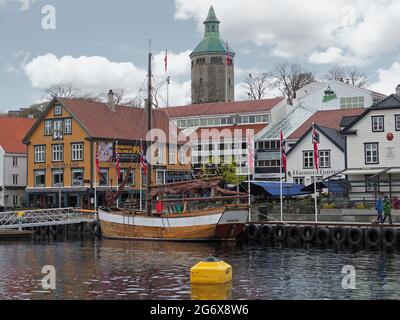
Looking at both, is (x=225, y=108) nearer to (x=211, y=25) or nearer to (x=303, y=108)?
(x=303, y=108)

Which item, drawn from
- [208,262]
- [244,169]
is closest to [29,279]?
[208,262]

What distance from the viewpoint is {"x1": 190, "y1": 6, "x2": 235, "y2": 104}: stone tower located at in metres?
155

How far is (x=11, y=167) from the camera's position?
84.2 m

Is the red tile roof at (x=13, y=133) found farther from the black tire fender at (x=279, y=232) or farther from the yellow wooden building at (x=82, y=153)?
the black tire fender at (x=279, y=232)

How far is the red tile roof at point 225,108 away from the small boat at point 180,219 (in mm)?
34453

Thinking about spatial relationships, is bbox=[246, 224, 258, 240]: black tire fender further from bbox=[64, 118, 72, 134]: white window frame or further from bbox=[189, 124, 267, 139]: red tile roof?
bbox=[189, 124, 267, 139]: red tile roof

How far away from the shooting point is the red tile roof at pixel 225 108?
91750 mm

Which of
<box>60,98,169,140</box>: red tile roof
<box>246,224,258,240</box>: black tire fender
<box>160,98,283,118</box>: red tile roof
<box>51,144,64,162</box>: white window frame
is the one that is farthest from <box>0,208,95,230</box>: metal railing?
<box>160,98,283,118</box>: red tile roof

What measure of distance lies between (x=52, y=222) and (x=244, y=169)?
30708mm

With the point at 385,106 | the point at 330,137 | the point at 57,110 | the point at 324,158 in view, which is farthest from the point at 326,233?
the point at 57,110

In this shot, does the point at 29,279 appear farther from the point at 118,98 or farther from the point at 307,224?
the point at 118,98

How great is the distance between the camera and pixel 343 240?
150 ft

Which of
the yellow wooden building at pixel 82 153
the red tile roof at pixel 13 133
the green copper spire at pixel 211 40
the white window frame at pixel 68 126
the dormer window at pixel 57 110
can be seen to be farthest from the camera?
the green copper spire at pixel 211 40

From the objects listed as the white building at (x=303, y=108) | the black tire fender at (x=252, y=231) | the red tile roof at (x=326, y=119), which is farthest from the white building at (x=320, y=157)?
the black tire fender at (x=252, y=231)
